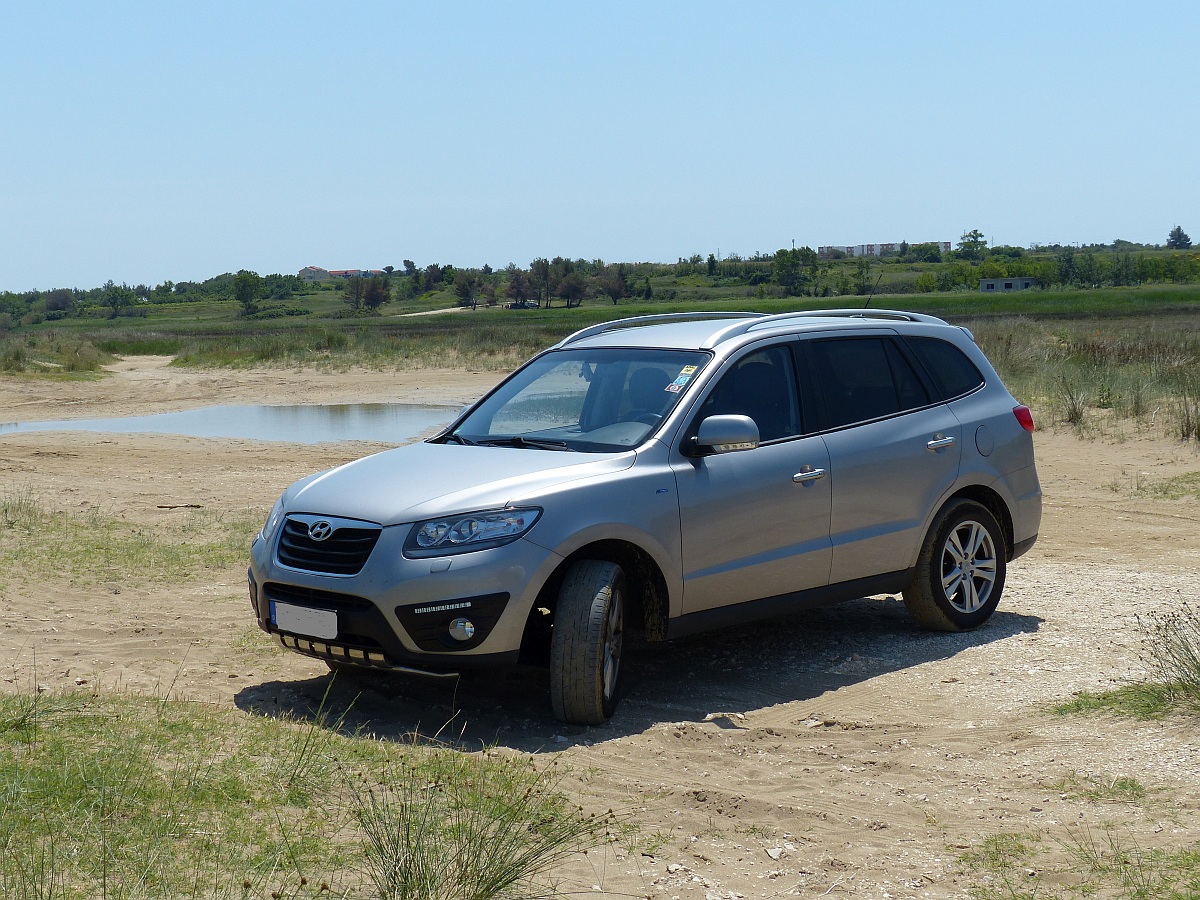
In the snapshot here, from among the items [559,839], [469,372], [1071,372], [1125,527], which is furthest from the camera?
[469,372]

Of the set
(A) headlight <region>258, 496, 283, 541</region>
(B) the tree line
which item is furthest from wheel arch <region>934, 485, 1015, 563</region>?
(B) the tree line

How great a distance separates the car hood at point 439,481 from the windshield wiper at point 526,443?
9 cm

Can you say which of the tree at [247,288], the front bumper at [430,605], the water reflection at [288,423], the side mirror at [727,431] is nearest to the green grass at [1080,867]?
the front bumper at [430,605]

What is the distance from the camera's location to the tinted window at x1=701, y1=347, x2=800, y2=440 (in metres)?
6.39

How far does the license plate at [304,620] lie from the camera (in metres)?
5.45

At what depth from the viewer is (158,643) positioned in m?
7.20

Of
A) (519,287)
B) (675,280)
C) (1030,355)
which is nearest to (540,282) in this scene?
(519,287)

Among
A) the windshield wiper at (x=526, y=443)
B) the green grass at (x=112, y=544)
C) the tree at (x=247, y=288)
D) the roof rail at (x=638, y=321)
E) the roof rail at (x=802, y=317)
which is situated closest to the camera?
the windshield wiper at (x=526, y=443)

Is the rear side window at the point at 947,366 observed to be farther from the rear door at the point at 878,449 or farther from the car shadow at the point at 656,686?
the car shadow at the point at 656,686

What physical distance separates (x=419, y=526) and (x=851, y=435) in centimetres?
257

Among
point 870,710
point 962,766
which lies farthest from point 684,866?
point 870,710

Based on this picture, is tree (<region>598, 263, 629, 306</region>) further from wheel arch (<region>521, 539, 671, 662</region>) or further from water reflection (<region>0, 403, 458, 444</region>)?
wheel arch (<region>521, 539, 671, 662</region>)

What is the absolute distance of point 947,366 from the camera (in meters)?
7.57

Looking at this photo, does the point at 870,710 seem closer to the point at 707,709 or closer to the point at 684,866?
the point at 707,709
